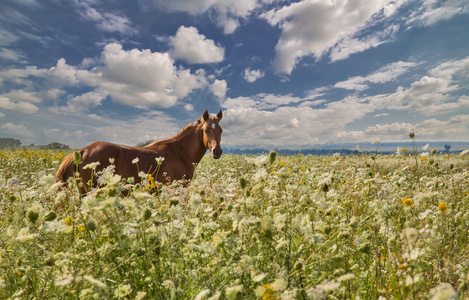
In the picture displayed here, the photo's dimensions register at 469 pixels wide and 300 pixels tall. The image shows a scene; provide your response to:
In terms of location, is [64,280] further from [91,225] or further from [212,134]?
[212,134]

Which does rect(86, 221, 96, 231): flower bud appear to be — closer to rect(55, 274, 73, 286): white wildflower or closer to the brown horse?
rect(55, 274, 73, 286): white wildflower

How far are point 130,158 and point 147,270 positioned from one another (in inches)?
158

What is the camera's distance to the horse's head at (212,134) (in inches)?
260

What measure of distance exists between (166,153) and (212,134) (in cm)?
134

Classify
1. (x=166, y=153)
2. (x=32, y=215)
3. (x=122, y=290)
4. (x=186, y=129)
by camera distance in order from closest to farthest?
(x=32, y=215)
(x=122, y=290)
(x=166, y=153)
(x=186, y=129)

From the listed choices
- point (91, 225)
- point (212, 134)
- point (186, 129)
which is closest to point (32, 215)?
point (91, 225)

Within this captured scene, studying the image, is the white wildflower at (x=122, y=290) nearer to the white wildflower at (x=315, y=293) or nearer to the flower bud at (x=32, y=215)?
the flower bud at (x=32, y=215)

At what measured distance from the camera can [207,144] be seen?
6.84m

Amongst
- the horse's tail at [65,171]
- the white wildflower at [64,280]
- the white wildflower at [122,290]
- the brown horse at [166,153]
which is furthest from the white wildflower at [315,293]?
the horse's tail at [65,171]

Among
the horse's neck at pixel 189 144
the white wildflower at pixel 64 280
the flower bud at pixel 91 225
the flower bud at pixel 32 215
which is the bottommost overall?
the white wildflower at pixel 64 280

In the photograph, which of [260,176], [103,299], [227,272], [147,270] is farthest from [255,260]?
[103,299]

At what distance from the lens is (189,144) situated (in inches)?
274

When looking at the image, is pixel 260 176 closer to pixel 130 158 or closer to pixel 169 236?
pixel 169 236

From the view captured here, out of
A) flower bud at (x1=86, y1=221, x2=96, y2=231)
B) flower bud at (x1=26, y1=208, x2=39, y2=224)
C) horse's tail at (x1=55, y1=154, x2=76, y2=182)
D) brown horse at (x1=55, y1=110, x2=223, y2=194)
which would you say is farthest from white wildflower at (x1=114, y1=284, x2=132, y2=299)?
horse's tail at (x1=55, y1=154, x2=76, y2=182)
